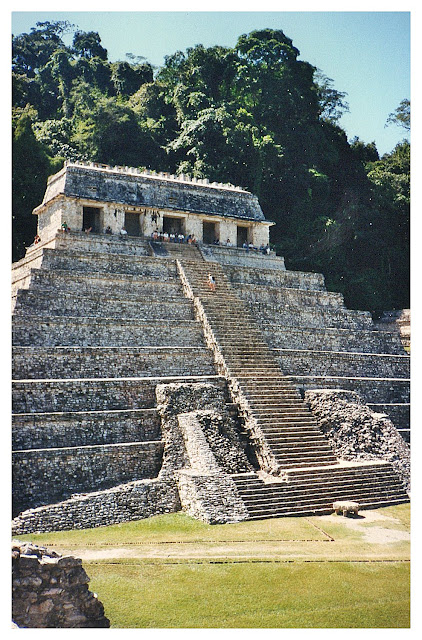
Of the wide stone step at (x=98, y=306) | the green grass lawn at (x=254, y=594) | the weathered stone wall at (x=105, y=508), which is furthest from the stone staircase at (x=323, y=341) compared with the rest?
the green grass lawn at (x=254, y=594)

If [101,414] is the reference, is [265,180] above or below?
above

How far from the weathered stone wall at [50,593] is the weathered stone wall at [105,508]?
337 centimetres

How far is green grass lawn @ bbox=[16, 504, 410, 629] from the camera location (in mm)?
7914

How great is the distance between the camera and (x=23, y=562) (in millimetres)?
7434

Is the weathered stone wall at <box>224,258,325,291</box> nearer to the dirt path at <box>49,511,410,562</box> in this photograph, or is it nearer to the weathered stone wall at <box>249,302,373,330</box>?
the weathered stone wall at <box>249,302,373,330</box>

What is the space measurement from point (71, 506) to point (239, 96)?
84.1 ft

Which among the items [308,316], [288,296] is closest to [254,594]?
[308,316]

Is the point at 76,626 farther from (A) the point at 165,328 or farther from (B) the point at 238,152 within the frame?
(B) the point at 238,152

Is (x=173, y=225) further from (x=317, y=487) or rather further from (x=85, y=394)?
(x=317, y=487)

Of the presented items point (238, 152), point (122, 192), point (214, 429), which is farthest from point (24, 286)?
point (238, 152)

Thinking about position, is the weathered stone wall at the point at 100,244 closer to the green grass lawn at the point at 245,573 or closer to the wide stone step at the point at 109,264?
the wide stone step at the point at 109,264

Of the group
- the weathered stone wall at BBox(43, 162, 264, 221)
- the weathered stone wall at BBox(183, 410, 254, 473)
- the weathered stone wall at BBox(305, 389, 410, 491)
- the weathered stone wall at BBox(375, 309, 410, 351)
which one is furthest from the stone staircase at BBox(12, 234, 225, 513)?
the weathered stone wall at BBox(375, 309, 410, 351)

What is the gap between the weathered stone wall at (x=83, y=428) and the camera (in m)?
12.5

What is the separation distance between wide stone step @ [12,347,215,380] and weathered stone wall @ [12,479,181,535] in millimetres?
3131
